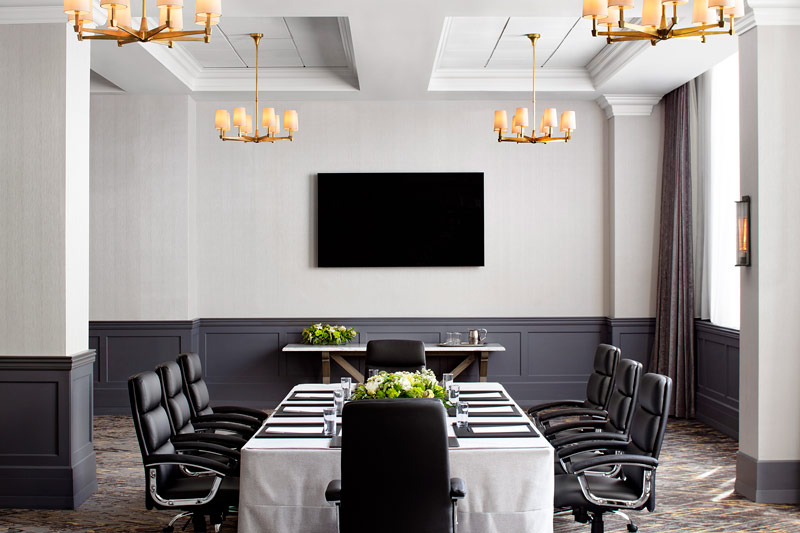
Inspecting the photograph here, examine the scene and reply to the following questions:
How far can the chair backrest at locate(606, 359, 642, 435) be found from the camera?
3.69 meters

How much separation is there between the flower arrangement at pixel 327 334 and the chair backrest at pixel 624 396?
10.4 ft

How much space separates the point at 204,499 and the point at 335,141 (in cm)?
448

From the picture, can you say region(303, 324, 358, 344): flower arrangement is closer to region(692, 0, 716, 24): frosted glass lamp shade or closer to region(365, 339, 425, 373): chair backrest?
region(365, 339, 425, 373): chair backrest

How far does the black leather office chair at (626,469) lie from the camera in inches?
123

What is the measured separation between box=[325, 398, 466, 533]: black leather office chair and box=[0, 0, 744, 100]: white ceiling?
2869 mm

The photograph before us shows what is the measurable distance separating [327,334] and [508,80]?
295 cm

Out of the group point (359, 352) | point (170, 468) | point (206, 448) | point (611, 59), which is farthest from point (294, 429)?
point (611, 59)

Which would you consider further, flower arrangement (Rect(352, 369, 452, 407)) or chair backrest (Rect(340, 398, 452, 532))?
flower arrangement (Rect(352, 369, 452, 407))

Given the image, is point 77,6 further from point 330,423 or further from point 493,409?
point 493,409

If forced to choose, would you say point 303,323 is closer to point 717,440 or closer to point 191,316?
point 191,316

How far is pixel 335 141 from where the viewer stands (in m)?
7.01

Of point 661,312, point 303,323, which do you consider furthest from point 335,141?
point 661,312

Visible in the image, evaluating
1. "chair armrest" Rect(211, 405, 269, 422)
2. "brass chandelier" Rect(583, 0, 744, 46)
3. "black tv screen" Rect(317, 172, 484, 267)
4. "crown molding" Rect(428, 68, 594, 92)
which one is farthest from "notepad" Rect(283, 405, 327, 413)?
"crown molding" Rect(428, 68, 594, 92)

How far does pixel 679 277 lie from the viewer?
253 inches
